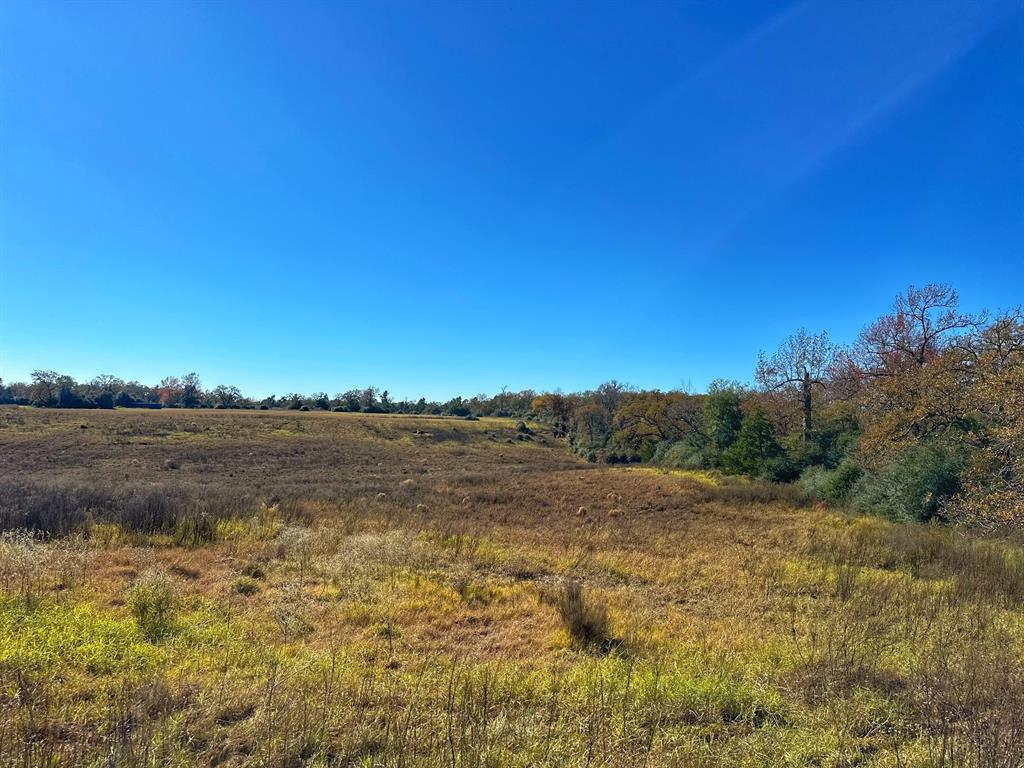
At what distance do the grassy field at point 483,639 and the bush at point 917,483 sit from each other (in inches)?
93.5

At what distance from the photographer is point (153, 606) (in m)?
6.27

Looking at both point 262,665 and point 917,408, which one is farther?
point 917,408

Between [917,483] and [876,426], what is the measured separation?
260cm

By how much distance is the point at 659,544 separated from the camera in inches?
531

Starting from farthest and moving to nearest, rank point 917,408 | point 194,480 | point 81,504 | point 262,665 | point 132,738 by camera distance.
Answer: point 194,480 < point 917,408 < point 81,504 < point 262,665 < point 132,738

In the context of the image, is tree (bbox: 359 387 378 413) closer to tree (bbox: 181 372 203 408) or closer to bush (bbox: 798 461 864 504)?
tree (bbox: 181 372 203 408)

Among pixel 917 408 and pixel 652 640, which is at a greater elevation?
pixel 917 408

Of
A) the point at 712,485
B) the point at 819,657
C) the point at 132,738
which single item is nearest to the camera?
the point at 132,738

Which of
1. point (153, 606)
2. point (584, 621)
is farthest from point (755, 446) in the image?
point (153, 606)

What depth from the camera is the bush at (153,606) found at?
5793 millimetres

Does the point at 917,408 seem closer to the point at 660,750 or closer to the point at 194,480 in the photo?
the point at 660,750

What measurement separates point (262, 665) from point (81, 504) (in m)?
12.3

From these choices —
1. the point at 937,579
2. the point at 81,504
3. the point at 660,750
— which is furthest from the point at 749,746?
the point at 81,504

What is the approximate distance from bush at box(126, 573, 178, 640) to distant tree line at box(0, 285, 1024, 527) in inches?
600
